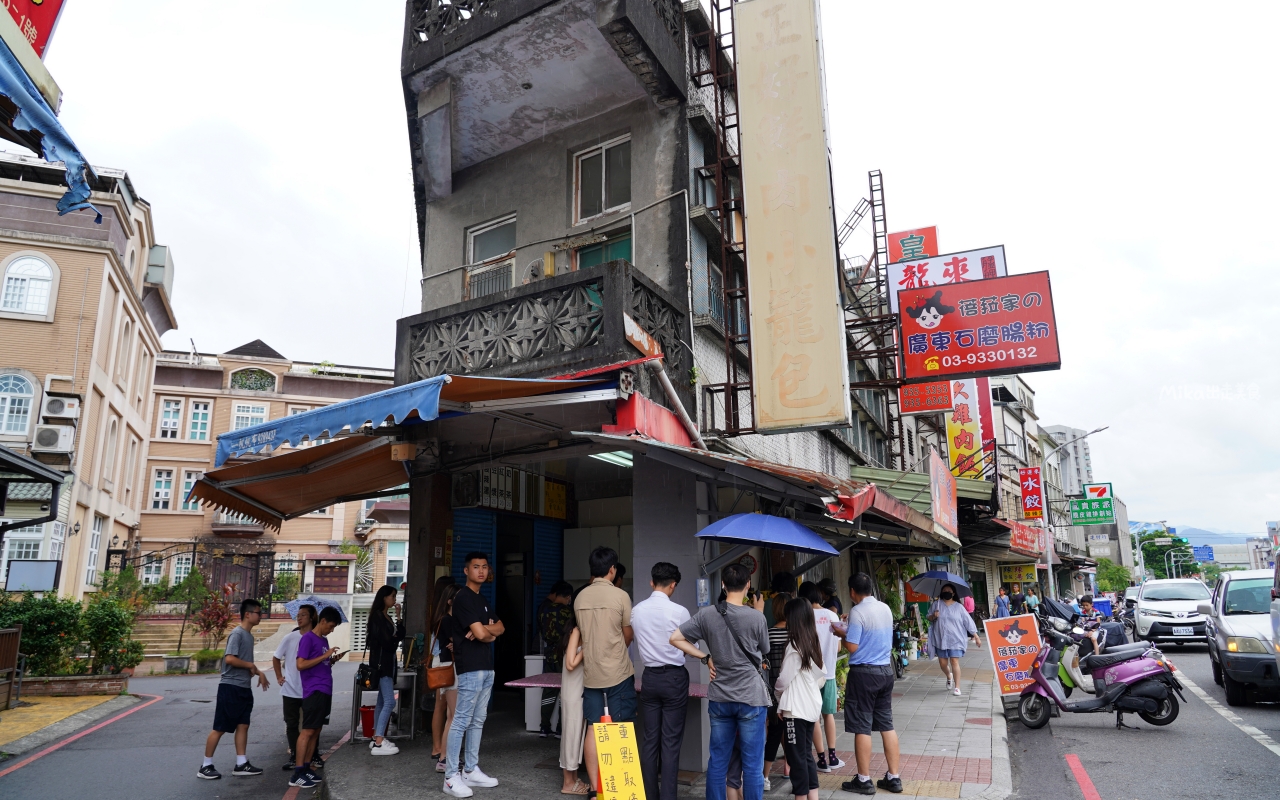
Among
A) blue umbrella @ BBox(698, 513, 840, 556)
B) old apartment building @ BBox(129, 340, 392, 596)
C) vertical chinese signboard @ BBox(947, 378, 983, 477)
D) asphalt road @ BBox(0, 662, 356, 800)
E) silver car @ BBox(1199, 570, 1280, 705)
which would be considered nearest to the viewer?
blue umbrella @ BBox(698, 513, 840, 556)

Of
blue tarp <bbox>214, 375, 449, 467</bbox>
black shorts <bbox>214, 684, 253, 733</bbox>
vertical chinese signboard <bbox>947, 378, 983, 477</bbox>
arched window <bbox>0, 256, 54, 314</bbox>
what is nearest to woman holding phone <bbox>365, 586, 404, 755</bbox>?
black shorts <bbox>214, 684, 253, 733</bbox>

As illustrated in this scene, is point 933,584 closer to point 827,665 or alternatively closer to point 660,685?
point 827,665

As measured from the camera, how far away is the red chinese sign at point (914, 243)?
897 inches

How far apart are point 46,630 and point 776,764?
1349 centimetres

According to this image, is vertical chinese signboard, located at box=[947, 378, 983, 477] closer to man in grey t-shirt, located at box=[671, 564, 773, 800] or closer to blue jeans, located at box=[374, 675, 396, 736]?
blue jeans, located at box=[374, 675, 396, 736]

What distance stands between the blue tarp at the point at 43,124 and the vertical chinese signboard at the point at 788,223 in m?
6.60

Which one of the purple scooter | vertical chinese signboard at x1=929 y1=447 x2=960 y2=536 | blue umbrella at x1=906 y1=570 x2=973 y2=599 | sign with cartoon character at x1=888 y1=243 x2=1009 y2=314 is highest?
sign with cartoon character at x1=888 y1=243 x2=1009 y2=314

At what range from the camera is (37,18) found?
6.21 meters

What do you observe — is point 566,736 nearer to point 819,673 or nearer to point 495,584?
point 819,673

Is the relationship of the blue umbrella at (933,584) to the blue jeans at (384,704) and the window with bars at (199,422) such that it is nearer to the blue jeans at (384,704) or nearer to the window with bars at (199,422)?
the blue jeans at (384,704)

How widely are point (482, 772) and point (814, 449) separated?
31.8 ft

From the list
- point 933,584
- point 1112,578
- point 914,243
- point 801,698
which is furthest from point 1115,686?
point 1112,578

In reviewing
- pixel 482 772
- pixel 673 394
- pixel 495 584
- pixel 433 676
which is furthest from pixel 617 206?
pixel 482 772

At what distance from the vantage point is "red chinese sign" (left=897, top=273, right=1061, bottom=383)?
11.9 metres
